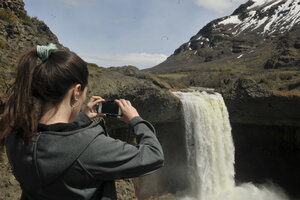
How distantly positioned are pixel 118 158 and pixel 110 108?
0.76 m

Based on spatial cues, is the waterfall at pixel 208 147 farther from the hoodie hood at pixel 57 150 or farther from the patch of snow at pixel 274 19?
the patch of snow at pixel 274 19

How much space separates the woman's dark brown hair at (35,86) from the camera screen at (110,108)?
1.70 ft

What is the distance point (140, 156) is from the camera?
2148 mm

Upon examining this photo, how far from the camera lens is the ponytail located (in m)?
2.13

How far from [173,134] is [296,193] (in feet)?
40.8

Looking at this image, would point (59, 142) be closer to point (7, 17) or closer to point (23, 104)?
point (23, 104)

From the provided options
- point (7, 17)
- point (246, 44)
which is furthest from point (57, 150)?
point (246, 44)

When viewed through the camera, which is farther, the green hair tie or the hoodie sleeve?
the green hair tie

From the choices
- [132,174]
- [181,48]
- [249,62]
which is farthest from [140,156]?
[181,48]

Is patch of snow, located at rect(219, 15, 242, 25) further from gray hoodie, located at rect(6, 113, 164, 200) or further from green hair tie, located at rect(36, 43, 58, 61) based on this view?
gray hoodie, located at rect(6, 113, 164, 200)

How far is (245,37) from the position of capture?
13025 cm

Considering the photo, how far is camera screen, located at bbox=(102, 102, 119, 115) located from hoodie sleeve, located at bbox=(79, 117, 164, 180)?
21.7 inches

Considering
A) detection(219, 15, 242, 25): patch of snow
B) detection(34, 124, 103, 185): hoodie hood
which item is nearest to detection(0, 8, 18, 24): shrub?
detection(34, 124, 103, 185): hoodie hood

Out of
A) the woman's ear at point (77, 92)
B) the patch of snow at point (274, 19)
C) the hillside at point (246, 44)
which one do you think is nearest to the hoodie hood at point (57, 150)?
the woman's ear at point (77, 92)
